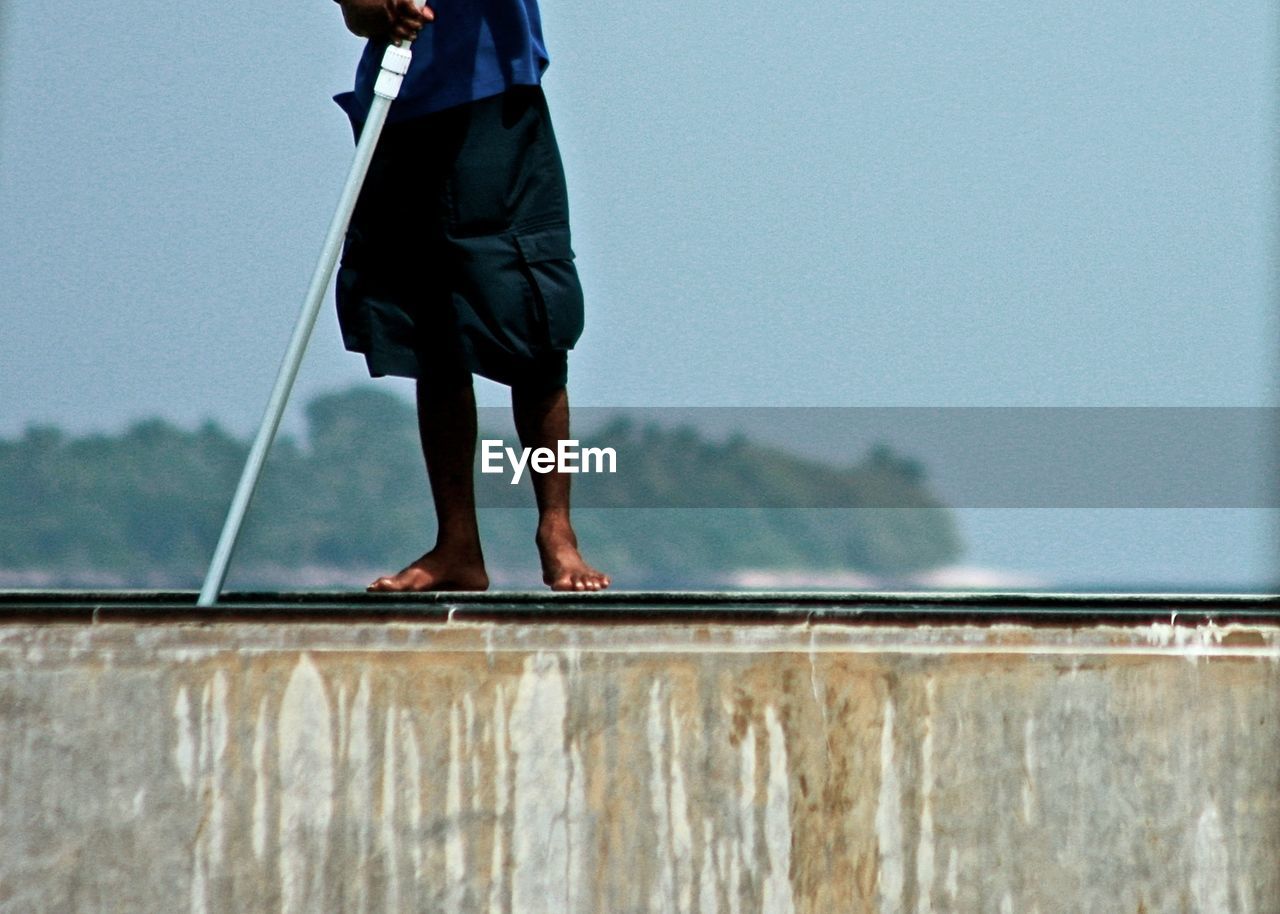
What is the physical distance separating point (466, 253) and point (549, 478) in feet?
Answer: 1.25

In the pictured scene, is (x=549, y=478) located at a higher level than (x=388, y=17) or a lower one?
lower

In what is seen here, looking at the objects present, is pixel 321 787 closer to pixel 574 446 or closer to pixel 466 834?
pixel 466 834

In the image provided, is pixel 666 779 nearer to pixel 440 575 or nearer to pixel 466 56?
pixel 440 575

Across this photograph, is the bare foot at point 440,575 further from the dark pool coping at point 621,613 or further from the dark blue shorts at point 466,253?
the dark pool coping at point 621,613

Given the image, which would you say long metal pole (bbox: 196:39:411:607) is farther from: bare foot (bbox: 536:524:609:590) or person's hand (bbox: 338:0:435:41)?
bare foot (bbox: 536:524:609:590)

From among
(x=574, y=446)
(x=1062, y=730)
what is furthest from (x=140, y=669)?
(x=1062, y=730)

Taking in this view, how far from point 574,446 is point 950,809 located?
0.95 meters

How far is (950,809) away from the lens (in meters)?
1.94

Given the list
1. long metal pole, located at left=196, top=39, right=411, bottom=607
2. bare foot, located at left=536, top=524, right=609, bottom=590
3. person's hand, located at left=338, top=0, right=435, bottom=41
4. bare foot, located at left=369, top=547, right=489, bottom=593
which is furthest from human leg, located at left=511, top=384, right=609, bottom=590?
person's hand, located at left=338, top=0, right=435, bottom=41

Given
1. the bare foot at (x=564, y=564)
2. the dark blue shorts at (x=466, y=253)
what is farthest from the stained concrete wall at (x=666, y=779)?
the dark blue shorts at (x=466, y=253)

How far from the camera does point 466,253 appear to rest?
251cm

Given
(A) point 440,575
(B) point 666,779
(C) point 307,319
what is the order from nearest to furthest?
(B) point 666,779, (C) point 307,319, (A) point 440,575

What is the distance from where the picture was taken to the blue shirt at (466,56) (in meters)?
2.54

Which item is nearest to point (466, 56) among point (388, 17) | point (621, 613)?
point (388, 17)
